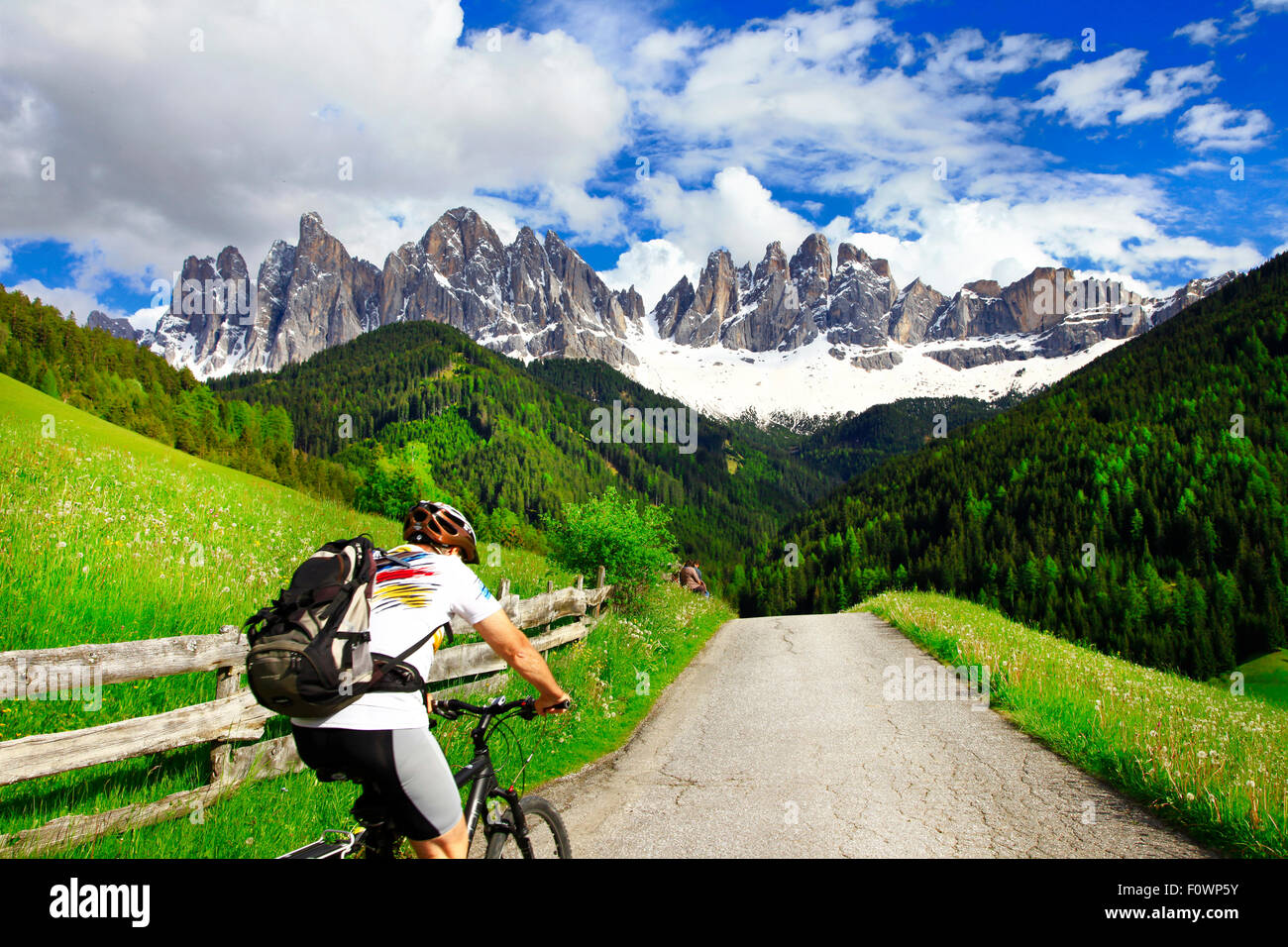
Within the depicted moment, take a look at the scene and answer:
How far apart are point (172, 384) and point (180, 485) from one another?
3806 inches

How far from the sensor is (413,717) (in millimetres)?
3201

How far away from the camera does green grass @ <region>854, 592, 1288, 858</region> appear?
545 cm

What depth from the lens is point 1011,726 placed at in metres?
9.33

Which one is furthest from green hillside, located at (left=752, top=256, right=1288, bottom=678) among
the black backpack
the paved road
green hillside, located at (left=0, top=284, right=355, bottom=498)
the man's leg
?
the black backpack

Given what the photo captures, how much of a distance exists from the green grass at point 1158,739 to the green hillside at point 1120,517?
3055 inches

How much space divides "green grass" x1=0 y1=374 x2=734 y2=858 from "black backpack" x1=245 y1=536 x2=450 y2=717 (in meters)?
3.12

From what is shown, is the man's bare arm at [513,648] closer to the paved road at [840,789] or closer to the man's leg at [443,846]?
the man's leg at [443,846]

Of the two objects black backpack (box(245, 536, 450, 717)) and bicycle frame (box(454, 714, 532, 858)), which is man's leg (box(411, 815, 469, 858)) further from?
black backpack (box(245, 536, 450, 717))

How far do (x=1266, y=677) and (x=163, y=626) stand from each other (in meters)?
98.0

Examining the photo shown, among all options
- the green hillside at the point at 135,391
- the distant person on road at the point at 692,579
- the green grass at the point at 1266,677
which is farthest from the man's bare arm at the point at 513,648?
the green grass at the point at 1266,677

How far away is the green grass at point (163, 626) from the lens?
5.18m

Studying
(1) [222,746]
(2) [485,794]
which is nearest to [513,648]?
(2) [485,794]
